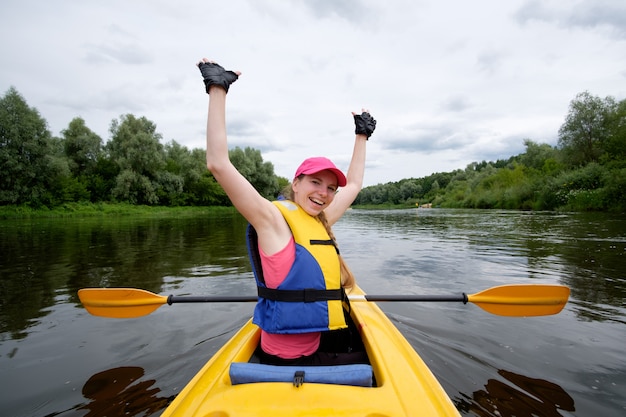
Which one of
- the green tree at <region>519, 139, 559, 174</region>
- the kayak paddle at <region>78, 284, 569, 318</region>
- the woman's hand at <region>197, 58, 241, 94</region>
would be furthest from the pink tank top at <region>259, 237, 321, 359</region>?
the green tree at <region>519, 139, 559, 174</region>

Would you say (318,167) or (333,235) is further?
(333,235)

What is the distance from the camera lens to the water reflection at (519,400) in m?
2.34

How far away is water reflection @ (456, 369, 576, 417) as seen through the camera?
2.34m

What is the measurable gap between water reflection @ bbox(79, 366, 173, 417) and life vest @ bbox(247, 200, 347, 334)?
126 centimetres

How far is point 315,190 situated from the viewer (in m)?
2.14

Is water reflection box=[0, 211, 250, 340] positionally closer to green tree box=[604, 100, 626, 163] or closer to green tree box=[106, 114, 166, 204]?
green tree box=[106, 114, 166, 204]

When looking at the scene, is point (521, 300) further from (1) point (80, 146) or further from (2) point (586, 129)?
(1) point (80, 146)

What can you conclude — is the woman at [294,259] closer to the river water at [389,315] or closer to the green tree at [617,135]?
the river water at [389,315]

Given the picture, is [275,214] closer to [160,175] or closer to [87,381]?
[87,381]

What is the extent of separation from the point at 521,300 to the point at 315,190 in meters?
2.48

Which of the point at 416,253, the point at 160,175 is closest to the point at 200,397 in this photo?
the point at 416,253

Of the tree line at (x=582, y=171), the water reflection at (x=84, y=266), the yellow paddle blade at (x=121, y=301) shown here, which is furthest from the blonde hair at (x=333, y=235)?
the tree line at (x=582, y=171)

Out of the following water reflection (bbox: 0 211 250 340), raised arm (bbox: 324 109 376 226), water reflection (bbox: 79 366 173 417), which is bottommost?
water reflection (bbox: 79 366 173 417)

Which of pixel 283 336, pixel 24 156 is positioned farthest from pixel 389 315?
pixel 24 156
